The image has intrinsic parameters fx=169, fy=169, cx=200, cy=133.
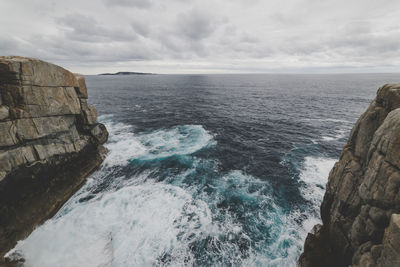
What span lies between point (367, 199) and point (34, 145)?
107ft

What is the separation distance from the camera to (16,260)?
14.9 meters

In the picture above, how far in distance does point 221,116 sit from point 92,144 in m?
37.1

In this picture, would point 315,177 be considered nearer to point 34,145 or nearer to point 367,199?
point 367,199

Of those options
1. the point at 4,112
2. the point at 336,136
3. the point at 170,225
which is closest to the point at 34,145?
the point at 4,112

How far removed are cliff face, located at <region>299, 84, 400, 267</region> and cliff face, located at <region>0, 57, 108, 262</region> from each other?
90.3ft

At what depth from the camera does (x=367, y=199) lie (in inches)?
438

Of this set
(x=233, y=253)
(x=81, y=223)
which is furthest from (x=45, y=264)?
(x=233, y=253)

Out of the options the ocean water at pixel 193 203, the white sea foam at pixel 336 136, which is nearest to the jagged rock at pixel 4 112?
the ocean water at pixel 193 203

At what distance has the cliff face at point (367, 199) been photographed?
31.0 ft

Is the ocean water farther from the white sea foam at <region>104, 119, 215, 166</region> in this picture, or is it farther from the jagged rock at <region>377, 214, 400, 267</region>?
the jagged rock at <region>377, 214, 400, 267</region>

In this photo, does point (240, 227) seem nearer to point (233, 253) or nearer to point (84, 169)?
point (233, 253)

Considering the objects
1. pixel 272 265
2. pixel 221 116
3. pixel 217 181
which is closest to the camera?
pixel 272 265

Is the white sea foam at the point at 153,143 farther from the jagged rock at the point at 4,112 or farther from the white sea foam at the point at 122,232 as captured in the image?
the jagged rock at the point at 4,112

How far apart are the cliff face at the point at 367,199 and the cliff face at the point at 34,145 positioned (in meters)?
27.5
